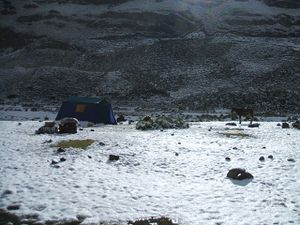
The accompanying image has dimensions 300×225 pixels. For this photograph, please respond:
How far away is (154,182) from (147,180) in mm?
322

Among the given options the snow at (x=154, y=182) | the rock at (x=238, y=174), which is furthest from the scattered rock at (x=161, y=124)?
the rock at (x=238, y=174)

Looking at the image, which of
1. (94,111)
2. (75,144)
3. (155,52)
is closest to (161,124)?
(94,111)

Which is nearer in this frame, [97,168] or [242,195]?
[242,195]

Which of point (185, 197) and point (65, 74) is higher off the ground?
point (185, 197)

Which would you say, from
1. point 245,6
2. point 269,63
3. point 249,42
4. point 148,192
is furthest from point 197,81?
point 148,192

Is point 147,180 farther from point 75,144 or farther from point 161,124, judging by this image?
point 161,124

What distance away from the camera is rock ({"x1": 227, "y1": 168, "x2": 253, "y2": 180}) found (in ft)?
42.2

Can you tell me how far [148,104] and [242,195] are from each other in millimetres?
38222

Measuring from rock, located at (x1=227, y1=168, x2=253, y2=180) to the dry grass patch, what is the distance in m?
7.06

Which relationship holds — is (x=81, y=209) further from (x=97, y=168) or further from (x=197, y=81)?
(x=197, y=81)

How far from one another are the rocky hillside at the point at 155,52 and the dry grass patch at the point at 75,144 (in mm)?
29037

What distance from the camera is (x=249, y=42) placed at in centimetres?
6725

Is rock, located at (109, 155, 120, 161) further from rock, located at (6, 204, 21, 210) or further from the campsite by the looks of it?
rock, located at (6, 204, 21, 210)

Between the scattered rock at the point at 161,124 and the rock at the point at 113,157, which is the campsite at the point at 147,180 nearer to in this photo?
the rock at the point at 113,157
